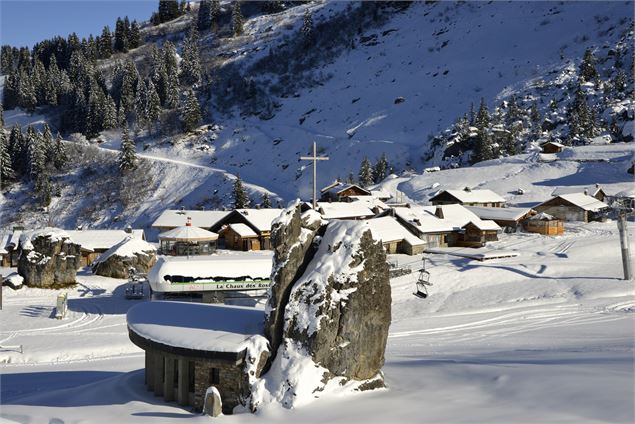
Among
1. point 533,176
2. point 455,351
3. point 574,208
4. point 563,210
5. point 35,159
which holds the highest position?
point 35,159

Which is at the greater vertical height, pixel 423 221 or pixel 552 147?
pixel 552 147

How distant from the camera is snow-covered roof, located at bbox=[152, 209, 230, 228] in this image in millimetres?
60638

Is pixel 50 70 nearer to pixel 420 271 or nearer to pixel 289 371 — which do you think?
pixel 420 271

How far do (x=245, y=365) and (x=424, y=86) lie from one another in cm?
11027

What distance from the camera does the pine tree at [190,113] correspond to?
365ft

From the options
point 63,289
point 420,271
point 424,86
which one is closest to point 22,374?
point 63,289

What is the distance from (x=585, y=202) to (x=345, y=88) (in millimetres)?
72938

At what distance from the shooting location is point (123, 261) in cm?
4256

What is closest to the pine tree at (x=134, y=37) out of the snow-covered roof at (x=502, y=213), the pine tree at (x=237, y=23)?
the pine tree at (x=237, y=23)

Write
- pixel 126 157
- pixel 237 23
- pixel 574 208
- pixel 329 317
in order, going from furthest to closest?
pixel 237 23 → pixel 126 157 → pixel 574 208 → pixel 329 317

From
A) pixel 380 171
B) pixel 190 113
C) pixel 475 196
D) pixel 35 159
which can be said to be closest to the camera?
pixel 475 196

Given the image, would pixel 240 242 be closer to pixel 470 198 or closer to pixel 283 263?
pixel 470 198

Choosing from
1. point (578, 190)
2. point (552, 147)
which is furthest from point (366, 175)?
point (578, 190)

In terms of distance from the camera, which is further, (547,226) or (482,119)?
(482,119)
